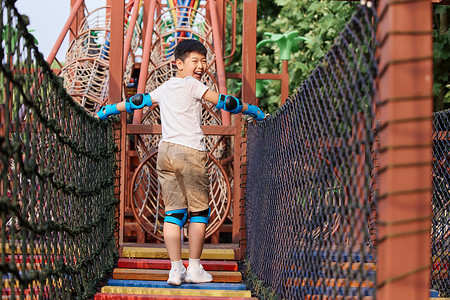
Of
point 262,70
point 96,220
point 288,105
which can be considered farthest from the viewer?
point 262,70

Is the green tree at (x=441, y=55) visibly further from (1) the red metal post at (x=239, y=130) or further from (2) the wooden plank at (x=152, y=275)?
(2) the wooden plank at (x=152, y=275)

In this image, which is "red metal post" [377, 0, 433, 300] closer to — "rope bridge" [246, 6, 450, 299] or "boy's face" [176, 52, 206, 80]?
"rope bridge" [246, 6, 450, 299]

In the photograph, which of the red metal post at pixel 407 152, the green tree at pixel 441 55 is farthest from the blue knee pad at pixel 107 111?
the green tree at pixel 441 55

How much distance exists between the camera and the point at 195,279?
12.8 ft

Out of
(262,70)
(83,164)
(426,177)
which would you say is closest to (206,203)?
(83,164)

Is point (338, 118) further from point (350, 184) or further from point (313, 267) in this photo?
point (313, 267)

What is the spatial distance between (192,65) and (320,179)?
1926mm

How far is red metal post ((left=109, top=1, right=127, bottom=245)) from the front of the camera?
490 cm

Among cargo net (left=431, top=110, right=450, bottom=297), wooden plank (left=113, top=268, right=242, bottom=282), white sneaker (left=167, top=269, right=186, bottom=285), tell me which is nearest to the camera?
white sneaker (left=167, top=269, right=186, bottom=285)

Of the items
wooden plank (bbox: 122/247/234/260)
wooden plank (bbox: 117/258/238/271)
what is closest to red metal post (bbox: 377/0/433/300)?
wooden plank (bbox: 117/258/238/271)

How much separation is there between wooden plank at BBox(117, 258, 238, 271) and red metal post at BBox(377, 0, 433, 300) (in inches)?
120

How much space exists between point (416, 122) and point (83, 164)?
7.70 feet

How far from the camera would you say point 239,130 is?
5.05 meters

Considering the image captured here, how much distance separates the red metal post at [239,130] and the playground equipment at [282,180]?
0.01m
